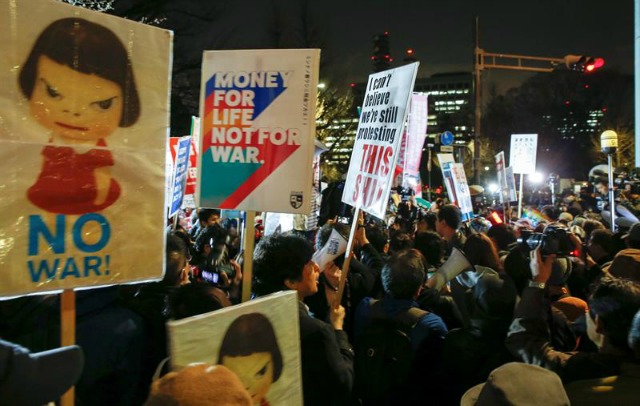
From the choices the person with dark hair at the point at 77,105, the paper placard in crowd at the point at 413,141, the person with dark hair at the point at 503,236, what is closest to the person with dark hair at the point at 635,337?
the person with dark hair at the point at 77,105

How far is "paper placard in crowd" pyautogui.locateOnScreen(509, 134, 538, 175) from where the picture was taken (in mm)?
11812

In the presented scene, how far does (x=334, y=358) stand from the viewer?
99.7 inches

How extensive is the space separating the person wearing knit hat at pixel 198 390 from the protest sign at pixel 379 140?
2314mm

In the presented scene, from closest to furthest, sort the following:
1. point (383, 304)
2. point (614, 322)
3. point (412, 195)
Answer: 1. point (614, 322)
2. point (383, 304)
3. point (412, 195)

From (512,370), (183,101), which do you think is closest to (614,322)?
(512,370)

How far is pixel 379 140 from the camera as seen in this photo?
4.06 meters

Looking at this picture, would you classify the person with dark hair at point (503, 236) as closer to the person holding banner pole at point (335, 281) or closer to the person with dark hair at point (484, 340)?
the person holding banner pole at point (335, 281)

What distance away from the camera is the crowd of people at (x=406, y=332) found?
2262 millimetres

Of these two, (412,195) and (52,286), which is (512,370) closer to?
(52,286)

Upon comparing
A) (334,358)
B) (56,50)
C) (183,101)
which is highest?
(183,101)

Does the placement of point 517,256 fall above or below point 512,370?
above

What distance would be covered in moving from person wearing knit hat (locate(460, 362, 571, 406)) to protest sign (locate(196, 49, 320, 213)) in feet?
5.09

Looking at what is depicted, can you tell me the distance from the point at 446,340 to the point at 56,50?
2465mm

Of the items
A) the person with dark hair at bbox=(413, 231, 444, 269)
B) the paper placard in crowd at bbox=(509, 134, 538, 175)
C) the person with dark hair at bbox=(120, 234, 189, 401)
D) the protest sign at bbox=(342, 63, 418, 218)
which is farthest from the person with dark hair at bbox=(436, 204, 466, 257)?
the paper placard in crowd at bbox=(509, 134, 538, 175)
